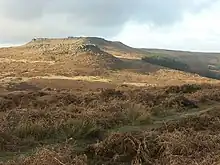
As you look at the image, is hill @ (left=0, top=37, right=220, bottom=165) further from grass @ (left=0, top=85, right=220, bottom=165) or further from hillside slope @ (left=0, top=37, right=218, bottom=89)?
hillside slope @ (left=0, top=37, right=218, bottom=89)

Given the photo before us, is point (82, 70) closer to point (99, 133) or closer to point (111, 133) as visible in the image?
point (99, 133)

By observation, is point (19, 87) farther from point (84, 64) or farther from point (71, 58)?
point (71, 58)

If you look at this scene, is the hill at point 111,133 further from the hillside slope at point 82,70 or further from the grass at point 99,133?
the hillside slope at point 82,70

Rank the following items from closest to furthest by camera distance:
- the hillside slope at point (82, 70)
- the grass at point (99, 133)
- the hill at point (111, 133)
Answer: the hill at point (111, 133) → the grass at point (99, 133) → the hillside slope at point (82, 70)

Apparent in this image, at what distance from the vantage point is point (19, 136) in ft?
35.6

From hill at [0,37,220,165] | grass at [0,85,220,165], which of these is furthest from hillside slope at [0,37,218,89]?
grass at [0,85,220,165]

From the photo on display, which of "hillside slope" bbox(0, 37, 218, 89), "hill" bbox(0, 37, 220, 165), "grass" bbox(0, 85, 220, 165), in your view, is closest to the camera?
"hill" bbox(0, 37, 220, 165)

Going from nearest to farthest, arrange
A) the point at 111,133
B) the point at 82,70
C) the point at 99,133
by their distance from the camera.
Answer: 1. the point at 111,133
2. the point at 99,133
3. the point at 82,70

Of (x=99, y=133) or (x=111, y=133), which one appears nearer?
(x=111, y=133)

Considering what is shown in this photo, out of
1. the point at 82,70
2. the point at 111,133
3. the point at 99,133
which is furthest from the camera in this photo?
the point at 82,70

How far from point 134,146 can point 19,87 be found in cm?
3831

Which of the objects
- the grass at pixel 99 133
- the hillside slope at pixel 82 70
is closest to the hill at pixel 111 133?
the grass at pixel 99 133

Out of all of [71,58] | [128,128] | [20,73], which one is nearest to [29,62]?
[71,58]

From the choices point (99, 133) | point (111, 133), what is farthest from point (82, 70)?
point (111, 133)
